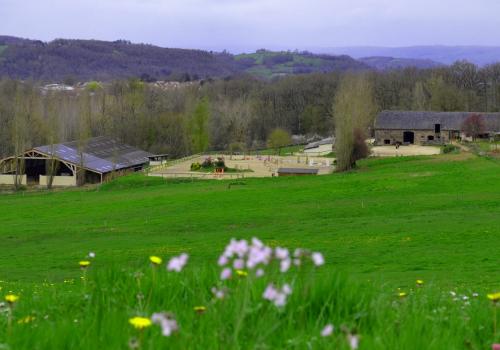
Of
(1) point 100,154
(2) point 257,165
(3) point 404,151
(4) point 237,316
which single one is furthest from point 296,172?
(4) point 237,316

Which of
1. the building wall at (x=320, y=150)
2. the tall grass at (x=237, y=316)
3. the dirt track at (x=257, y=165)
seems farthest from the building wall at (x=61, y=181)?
the tall grass at (x=237, y=316)

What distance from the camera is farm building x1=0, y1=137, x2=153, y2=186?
7300 centimetres

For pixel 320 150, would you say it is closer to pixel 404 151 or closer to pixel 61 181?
pixel 404 151

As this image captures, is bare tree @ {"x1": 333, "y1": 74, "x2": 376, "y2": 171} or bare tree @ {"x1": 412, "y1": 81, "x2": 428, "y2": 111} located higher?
bare tree @ {"x1": 412, "y1": 81, "x2": 428, "y2": 111}

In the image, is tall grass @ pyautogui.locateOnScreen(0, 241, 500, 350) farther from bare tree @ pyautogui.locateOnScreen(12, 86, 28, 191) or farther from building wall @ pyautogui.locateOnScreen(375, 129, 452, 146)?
building wall @ pyautogui.locateOnScreen(375, 129, 452, 146)

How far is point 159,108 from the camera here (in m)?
119

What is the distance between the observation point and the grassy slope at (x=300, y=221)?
25172mm

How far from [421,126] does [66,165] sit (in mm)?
44335

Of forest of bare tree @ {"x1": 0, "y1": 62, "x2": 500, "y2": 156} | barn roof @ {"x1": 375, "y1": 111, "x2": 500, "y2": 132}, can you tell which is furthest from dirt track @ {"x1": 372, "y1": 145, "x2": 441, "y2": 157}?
forest of bare tree @ {"x1": 0, "y1": 62, "x2": 500, "y2": 156}

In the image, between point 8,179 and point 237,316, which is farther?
point 8,179

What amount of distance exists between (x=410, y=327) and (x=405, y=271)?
17.4m

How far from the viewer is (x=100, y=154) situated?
81.4 metres

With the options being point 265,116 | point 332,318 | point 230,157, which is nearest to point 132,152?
point 230,157

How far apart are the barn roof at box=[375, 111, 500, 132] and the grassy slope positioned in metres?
27.2
